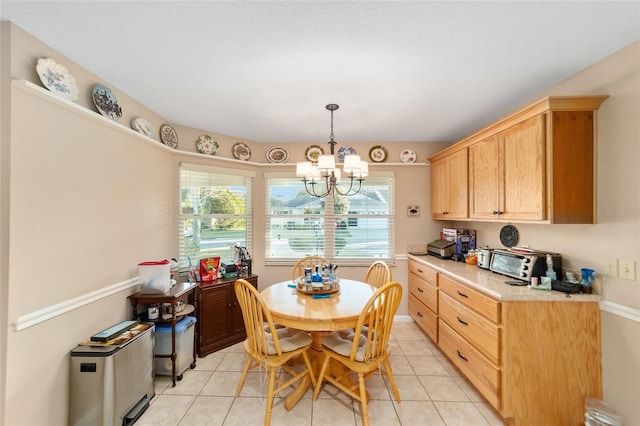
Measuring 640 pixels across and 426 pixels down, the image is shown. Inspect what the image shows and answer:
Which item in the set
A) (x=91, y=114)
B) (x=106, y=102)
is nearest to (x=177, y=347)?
(x=91, y=114)

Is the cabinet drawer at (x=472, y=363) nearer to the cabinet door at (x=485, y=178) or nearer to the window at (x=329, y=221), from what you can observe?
the cabinet door at (x=485, y=178)

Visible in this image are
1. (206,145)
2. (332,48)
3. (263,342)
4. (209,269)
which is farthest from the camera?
(206,145)

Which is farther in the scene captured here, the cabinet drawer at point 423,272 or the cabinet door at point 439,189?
the cabinet door at point 439,189

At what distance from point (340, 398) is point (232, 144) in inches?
123

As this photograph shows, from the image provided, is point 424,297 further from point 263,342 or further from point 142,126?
point 142,126

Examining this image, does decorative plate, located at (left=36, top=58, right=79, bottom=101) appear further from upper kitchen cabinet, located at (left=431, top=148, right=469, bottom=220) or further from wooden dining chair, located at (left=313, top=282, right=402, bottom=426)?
upper kitchen cabinet, located at (left=431, top=148, right=469, bottom=220)

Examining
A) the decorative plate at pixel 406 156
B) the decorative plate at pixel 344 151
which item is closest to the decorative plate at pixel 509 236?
the decorative plate at pixel 406 156

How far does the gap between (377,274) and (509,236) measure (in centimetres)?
140

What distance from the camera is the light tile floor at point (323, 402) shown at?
186 cm

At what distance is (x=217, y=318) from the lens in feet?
9.14

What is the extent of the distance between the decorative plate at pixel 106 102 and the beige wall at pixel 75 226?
57 mm

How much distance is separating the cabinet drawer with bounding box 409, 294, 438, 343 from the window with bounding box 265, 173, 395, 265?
2.22ft

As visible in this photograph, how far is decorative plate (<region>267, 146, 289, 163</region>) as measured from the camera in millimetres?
3654

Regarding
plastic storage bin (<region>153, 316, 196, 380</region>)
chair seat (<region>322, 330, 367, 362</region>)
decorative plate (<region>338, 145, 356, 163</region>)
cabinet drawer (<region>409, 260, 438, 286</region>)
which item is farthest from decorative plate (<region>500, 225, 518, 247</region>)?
plastic storage bin (<region>153, 316, 196, 380</region>)
